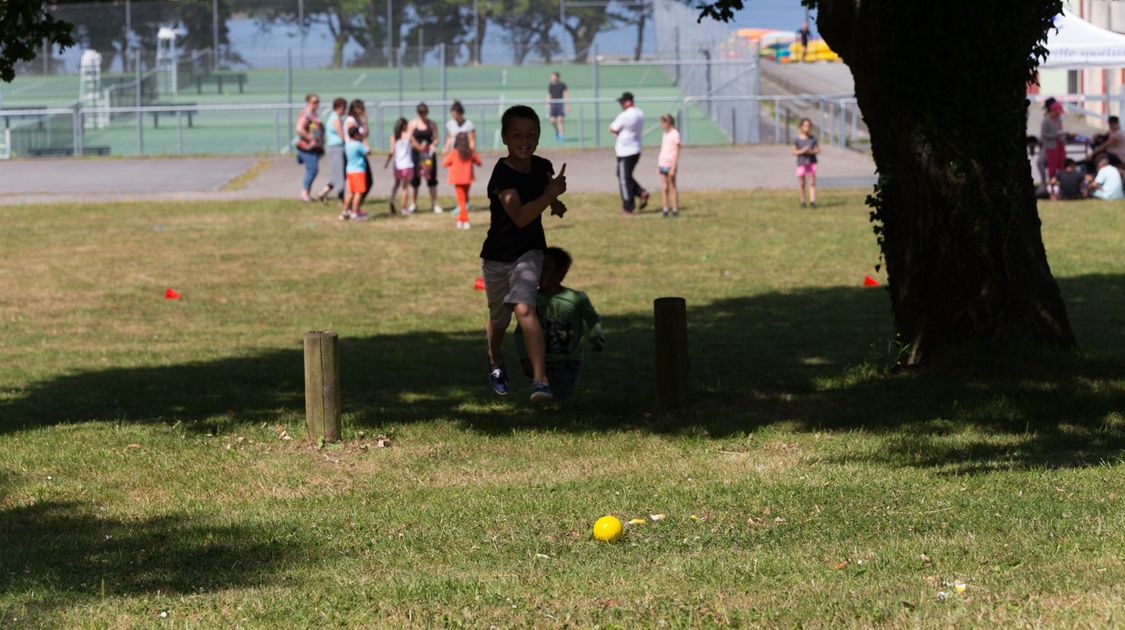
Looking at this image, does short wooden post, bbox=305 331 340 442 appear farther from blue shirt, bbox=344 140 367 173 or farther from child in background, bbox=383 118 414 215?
child in background, bbox=383 118 414 215

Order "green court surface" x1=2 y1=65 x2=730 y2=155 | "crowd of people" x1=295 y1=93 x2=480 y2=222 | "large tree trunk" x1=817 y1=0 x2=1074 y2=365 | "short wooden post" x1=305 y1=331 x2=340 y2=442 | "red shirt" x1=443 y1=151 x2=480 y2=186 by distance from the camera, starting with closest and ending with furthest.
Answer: "short wooden post" x1=305 y1=331 x2=340 y2=442 < "large tree trunk" x1=817 y1=0 x2=1074 y2=365 < "red shirt" x1=443 y1=151 x2=480 y2=186 < "crowd of people" x1=295 y1=93 x2=480 y2=222 < "green court surface" x1=2 y1=65 x2=730 y2=155

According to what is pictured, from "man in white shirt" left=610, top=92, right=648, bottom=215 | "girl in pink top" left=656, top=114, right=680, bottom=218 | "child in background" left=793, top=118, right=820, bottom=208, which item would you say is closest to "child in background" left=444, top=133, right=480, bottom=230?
"man in white shirt" left=610, top=92, right=648, bottom=215

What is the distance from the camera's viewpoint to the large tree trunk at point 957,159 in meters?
9.41

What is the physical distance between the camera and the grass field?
5348 millimetres

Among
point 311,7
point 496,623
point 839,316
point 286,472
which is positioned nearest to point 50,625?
point 496,623

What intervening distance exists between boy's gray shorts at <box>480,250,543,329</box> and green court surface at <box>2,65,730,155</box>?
2691 centimetres

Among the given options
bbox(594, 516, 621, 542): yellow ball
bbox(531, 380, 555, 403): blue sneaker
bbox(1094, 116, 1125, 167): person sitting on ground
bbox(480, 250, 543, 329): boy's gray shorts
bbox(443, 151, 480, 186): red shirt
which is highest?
bbox(1094, 116, 1125, 167): person sitting on ground

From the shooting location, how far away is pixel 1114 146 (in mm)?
25359

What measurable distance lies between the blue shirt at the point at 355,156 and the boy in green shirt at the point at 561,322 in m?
12.9

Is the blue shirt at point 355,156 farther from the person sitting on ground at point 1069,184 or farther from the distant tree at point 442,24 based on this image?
the distant tree at point 442,24

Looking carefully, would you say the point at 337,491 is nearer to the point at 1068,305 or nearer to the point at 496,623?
the point at 496,623

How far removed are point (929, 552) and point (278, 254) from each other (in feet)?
47.5

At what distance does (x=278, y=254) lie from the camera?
63.4ft

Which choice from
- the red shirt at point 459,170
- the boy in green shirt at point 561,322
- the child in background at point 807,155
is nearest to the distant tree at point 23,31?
the boy in green shirt at point 561,322
